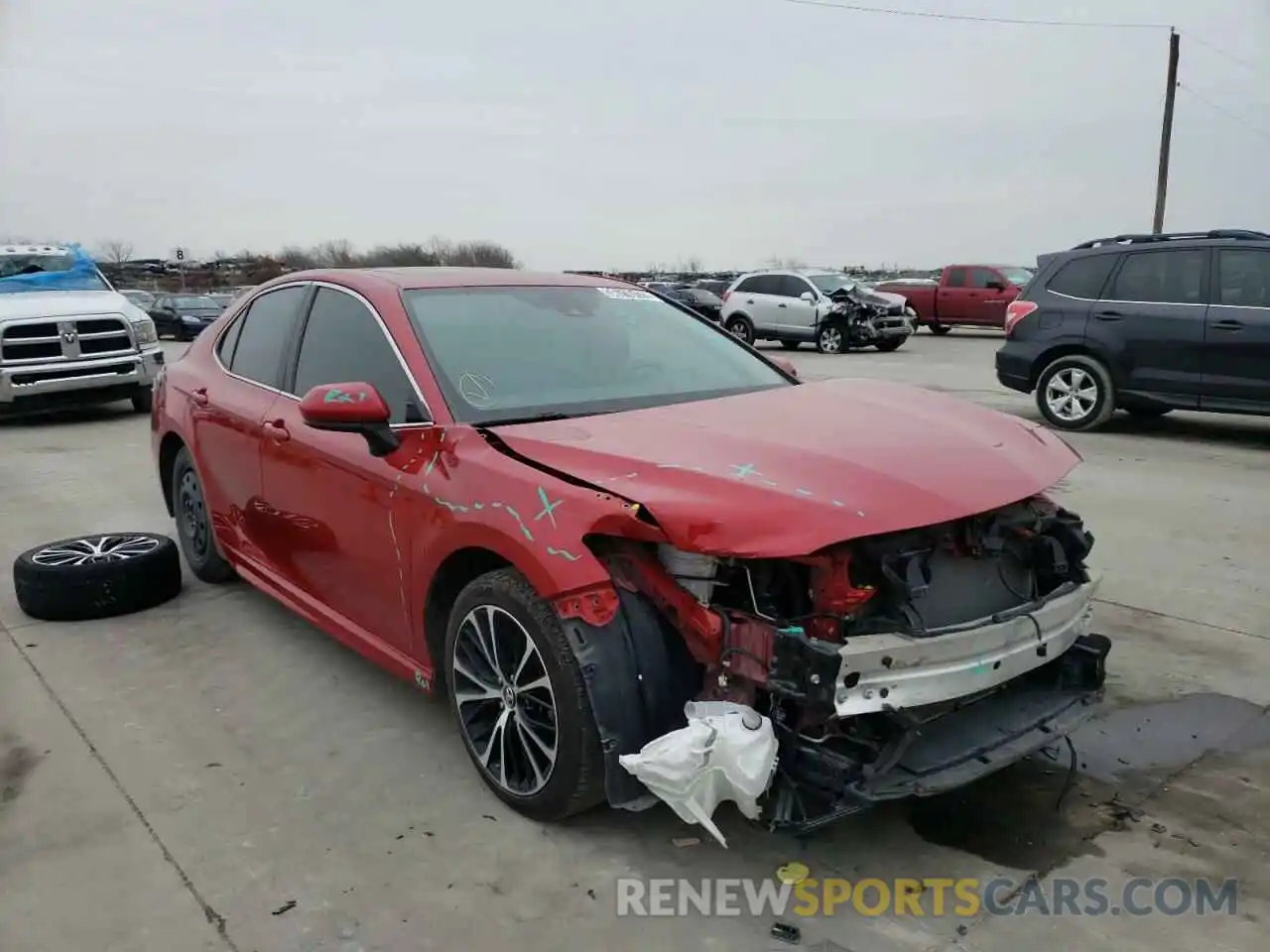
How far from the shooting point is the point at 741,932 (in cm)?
256

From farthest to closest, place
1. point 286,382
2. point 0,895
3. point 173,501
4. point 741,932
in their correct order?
point 173,501 < point 286,382 < point 0,895 < point 741,932

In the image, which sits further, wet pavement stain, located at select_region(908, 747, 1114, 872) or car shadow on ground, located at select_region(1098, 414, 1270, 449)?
car shadow on ground, located at select_region(1098, 414, 1270, 449)

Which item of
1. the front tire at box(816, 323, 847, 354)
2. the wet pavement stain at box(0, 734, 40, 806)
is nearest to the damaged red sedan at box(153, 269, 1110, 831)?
the wet pavement stain at box(0, 734, 40, 806)

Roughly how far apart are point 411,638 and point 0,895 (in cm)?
133

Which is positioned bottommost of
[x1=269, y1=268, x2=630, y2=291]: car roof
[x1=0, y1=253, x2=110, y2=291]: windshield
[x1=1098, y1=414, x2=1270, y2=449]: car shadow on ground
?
[x1=1098, y1=414, x2=1270, y2=449]: car shadow on ground

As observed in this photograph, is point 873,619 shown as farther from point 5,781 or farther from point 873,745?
point 5,781

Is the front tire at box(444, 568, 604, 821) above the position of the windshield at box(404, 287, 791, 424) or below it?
below

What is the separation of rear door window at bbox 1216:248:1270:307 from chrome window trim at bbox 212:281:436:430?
7869 millimetres

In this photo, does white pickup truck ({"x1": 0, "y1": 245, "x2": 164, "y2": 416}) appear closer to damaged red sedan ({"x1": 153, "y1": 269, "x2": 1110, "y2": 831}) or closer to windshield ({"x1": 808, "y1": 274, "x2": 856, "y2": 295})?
damaged red sedan ({"x1": 153, "y1": 269, "x2": 1110, "y2": 831})

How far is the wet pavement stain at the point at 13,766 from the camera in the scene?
328cm

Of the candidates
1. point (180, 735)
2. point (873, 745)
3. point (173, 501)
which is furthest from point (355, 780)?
point (173, 501)

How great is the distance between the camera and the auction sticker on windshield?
4383mm

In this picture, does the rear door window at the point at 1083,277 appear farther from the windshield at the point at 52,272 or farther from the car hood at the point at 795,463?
the windshield at the point at 52,272

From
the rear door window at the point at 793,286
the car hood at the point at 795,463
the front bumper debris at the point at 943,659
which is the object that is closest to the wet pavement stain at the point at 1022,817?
the front bumper debris at the point at 943,659
